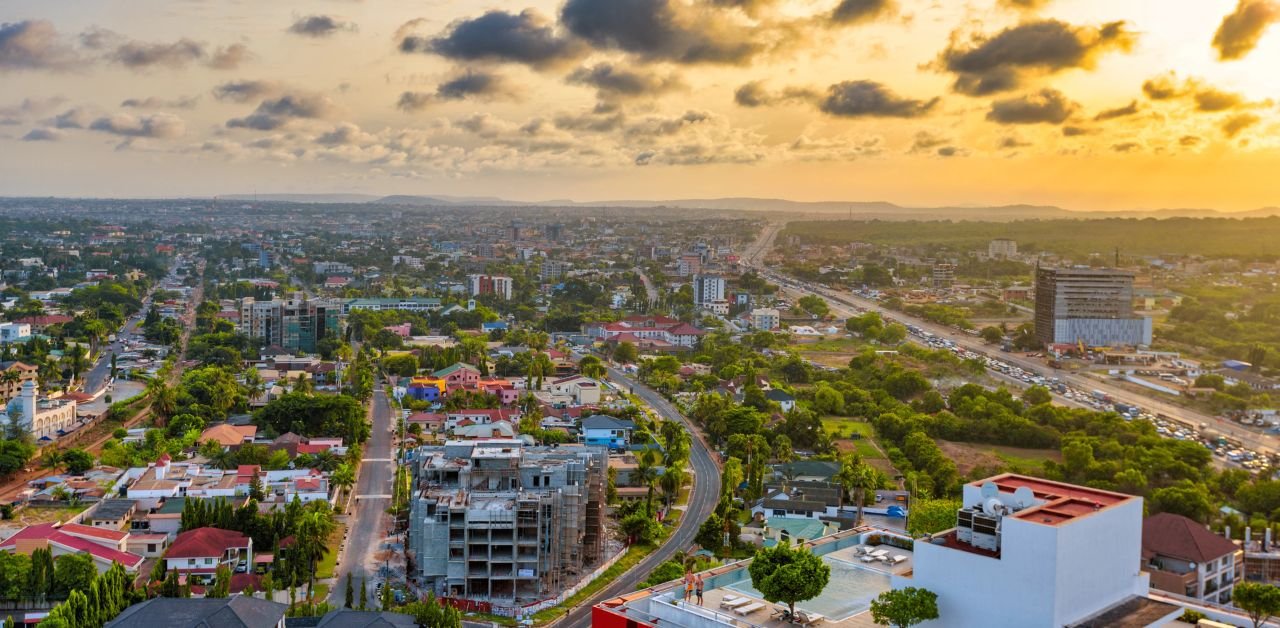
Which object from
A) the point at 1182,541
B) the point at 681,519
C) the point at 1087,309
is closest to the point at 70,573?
the point at 681,519

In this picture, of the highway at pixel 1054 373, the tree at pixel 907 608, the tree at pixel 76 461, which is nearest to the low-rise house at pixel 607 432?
the tree at pixel 76 461

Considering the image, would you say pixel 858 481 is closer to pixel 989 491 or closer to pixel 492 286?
pixel 989 491

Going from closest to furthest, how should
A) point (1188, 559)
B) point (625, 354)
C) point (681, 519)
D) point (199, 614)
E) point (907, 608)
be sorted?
→ point (907, 608) < point (199, 614) < point (1188, 559) < point (681, 519) < point (625, 354)

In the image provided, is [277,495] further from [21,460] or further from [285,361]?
[285,361]

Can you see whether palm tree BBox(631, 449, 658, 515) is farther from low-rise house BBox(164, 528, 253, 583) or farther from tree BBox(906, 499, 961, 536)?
low-rise house BBox(164, 528, 253, 583)

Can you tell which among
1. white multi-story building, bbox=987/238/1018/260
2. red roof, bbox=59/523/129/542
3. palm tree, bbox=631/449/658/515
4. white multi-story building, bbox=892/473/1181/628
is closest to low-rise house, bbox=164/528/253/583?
red roof, bbox=59/523/129/542

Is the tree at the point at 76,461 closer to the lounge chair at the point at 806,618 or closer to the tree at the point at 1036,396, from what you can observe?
the lounge chair at the point at 806,618
